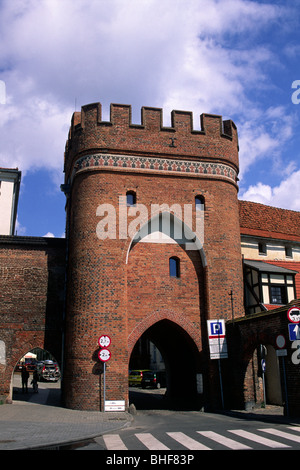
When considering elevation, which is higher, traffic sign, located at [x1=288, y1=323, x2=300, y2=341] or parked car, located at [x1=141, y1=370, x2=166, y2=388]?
traffic sign, located at [x1=288, y1=323, x2=300, y2=341]

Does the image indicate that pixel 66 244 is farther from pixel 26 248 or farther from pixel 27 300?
pixel 27 300

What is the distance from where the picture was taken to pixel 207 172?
2094cm

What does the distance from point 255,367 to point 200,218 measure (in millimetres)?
6829

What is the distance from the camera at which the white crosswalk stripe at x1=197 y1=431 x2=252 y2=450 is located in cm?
990

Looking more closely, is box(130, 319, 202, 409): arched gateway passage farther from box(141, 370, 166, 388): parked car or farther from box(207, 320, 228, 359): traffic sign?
box(141, 370, 166, 388): parked car

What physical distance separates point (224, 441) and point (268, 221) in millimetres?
18173

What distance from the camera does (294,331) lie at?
14781 millimetres

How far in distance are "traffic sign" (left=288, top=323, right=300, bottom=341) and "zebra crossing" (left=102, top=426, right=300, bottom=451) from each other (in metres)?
3.11

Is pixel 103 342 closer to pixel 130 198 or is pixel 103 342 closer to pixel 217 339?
pixel 217 339

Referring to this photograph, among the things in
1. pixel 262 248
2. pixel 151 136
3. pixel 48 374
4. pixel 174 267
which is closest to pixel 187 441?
pixel 174 267

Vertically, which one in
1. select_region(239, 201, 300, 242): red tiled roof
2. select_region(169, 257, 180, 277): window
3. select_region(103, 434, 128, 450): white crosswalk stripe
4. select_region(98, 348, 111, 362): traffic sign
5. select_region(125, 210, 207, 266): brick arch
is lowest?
select_region(103, 434, 128, 450): white crosswalk stripe

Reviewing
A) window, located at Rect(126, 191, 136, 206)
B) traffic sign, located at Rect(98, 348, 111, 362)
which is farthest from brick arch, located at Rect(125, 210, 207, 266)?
traffic sign, located at Rect(98, 348, 111, 362)
